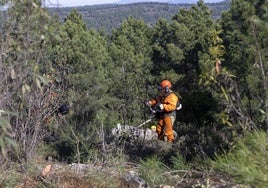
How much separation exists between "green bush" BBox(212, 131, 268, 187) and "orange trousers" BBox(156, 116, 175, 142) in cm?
545

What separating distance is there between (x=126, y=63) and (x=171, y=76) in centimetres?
333

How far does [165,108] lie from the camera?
32.9ft

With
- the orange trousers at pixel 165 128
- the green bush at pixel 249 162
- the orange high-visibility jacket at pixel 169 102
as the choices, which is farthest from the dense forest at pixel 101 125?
the orange high-visibility jacket at pixel 169 102

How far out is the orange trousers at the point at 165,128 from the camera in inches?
386

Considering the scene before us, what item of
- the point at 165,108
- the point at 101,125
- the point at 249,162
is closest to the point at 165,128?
the point at 165,108

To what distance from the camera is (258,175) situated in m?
3.29

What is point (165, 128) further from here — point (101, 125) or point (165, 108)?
point (101, 125)

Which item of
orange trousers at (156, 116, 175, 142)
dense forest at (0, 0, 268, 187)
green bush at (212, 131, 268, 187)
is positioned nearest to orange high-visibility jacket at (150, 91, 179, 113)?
orange trousers at (156, 116, 175, 142)

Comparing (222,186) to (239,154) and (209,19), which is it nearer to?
(239,154)

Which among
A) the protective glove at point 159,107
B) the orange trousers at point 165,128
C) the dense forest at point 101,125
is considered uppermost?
the dense forest at point 101,125

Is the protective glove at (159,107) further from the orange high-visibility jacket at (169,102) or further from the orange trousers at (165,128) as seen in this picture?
the orange trousers at (165,128)

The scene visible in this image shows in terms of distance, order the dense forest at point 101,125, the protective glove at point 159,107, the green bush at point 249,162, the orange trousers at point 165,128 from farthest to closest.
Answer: the protective glove at point 159,107 → the orange trousers at point 165,128 → the dense forest at point 101,125 → the green bush at point 249,162

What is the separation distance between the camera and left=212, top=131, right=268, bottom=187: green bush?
3319 mm

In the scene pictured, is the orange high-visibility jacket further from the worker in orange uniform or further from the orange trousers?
the orange trousers
